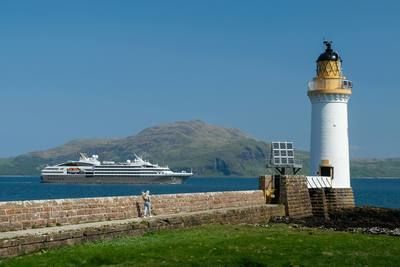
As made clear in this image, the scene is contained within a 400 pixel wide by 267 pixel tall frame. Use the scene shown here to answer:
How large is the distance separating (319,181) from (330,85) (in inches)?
222

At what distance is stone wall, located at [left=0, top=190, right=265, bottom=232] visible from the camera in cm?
2072

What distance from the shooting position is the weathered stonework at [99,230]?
1795 cm

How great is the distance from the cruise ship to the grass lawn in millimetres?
132085

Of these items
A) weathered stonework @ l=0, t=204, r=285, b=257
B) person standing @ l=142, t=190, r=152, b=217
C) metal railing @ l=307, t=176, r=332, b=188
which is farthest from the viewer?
metal railing @ l=307, t=176, r=332, b=188

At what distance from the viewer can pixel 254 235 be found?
906 inches

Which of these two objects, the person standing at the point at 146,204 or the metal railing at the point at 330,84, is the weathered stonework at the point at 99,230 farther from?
the metal railing at the point at 330,84

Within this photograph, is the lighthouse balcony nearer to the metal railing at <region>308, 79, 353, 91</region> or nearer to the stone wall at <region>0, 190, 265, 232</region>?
the metal railing at <region>308, 79, 353, 91</region>

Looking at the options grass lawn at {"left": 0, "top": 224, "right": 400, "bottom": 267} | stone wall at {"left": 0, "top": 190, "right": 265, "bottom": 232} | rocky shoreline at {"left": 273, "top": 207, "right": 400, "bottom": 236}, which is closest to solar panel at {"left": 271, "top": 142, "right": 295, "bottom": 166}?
rocky shoreline at {"left": 273, "top": 207, "right": 400, "bottom": 236}

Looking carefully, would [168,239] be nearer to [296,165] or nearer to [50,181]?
[296,165]

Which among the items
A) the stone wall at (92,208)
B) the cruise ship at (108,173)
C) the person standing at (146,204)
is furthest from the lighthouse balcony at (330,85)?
the cruise ship at (108,173)

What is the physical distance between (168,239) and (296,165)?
21.6 m

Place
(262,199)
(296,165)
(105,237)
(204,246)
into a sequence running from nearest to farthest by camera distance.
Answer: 1. (204,246)
2. (105,237)
3. (262,199)
4. (296,165)

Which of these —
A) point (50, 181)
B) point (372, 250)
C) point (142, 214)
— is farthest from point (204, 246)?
point (50, 181)

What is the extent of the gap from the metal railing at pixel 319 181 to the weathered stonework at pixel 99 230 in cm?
899
